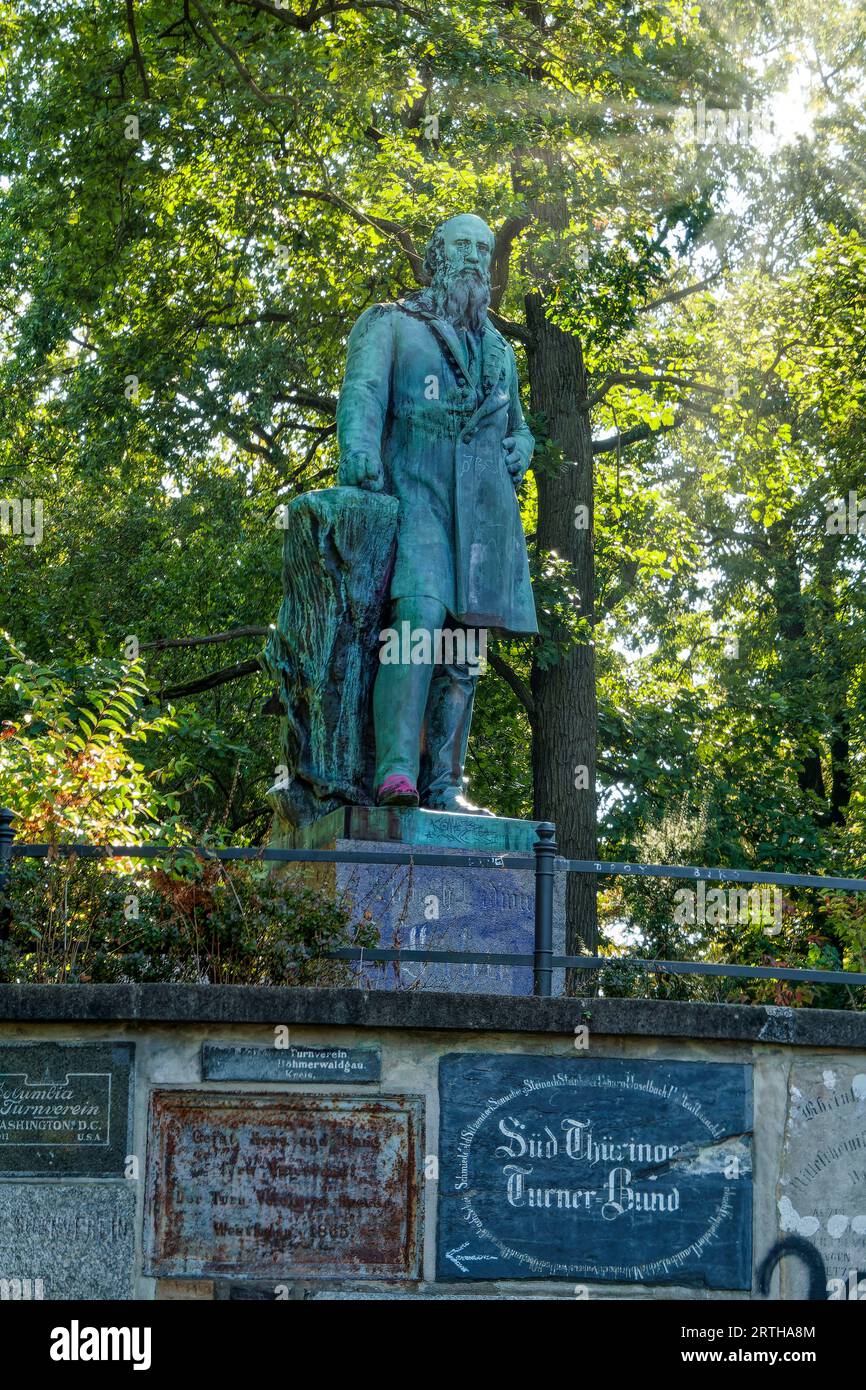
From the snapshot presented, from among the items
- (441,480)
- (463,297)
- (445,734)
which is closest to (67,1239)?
(445,734)

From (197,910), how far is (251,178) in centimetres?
1160

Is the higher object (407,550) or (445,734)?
(407,550)

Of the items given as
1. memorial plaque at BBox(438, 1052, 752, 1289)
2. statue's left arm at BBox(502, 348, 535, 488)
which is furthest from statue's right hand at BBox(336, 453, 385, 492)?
memorial plaque at BBox(438, 1052, 752, 1289)

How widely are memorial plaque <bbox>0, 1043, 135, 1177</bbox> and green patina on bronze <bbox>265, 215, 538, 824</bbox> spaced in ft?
8.32

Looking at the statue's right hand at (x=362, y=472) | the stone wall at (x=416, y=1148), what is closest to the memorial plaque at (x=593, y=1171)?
the stone wall at (x=416, y=1148)

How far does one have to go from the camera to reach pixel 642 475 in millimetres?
21297

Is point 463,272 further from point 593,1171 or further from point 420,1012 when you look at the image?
point 593,1171

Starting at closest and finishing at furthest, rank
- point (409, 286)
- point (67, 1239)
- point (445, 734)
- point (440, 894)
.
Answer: point (67, 1239), point (440, 894), point (445, 734), point (409, 286)

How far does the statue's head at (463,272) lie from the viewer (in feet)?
33.2

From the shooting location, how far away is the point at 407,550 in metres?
9.67

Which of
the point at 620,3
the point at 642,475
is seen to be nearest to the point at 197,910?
the point at 620,3

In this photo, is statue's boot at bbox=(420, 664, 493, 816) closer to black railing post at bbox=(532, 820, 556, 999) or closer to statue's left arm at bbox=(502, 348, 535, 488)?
statue's left arm at bbox=(502, 348, 535, 488)

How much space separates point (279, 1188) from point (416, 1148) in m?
0.52

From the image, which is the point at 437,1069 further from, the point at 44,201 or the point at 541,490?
the point at 44,201
